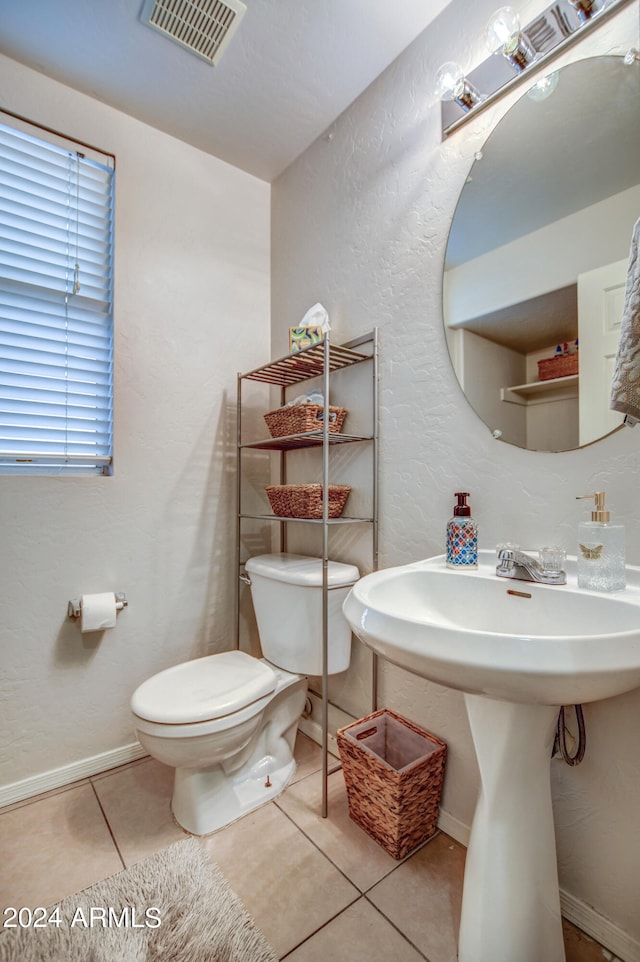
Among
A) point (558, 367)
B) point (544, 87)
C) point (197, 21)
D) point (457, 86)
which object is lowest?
point (558, 367)

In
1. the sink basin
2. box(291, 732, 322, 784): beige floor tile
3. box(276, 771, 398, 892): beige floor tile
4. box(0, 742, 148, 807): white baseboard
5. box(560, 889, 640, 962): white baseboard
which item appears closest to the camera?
the sink basin

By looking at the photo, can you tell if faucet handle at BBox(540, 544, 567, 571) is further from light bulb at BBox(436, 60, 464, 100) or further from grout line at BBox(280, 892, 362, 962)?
light bulb at BBox(436, 60, 464, 100)

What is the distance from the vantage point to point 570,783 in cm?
99

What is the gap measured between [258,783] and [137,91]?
7.89 ft

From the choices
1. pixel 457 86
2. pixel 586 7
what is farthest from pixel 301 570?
pixel 586 7

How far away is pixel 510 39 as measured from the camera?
1036mm

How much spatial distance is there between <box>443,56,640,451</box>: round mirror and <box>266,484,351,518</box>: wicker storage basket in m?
0.55

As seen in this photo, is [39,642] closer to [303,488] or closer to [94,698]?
[94,698]

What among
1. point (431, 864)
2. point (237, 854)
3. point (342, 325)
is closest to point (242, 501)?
point (342, 325)

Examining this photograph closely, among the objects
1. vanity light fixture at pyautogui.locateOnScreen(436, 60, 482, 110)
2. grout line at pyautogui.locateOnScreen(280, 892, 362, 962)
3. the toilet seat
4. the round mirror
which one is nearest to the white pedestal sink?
grout line at pyautogui.locateOnScreen(280, 892, 362, 962)

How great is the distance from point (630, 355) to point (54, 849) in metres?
1.85

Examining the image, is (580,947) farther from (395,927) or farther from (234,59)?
(234,59)

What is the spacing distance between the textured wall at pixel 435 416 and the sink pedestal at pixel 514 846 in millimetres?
182

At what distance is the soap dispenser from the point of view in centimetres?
86
